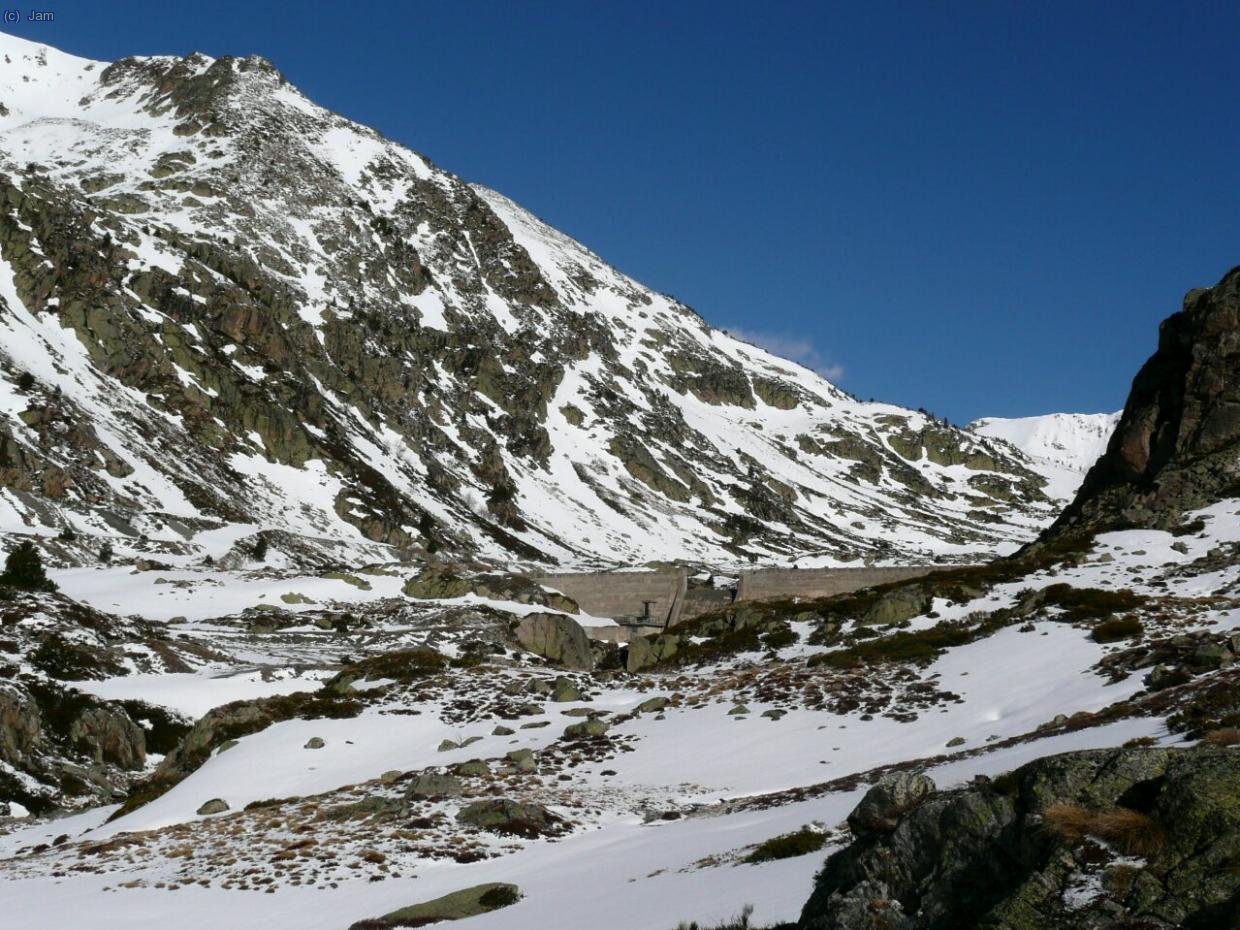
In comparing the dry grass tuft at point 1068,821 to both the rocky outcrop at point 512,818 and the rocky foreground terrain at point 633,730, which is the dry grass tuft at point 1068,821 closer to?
the rocky foreground terrain at point 633,730

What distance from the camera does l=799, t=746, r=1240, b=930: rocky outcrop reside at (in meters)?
8.63

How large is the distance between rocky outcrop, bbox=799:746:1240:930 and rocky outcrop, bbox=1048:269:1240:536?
46.4 m

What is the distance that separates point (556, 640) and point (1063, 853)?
48.6 metres

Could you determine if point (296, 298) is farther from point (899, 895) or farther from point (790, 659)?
point (899, 895)

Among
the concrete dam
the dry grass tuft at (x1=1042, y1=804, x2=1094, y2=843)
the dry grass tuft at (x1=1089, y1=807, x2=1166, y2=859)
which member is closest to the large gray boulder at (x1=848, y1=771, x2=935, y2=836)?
the dry grass tuft at (x1=1042, y1=804, x2=1094, y2=843)

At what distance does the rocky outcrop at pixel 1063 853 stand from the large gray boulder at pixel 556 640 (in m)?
44.9

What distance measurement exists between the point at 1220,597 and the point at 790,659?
16350 millimetres

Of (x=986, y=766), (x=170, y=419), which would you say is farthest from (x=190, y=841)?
(x=170, y=419)

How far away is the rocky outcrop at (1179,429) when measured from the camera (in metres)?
54.8

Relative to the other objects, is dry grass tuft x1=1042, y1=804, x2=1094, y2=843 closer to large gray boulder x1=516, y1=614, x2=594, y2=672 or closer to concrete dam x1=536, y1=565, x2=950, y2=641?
large gray boulder x1=516, y1=614, x2=594, y2=672

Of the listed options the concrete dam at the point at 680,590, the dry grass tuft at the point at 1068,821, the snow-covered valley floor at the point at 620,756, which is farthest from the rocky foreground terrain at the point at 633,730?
the concrete dam at the point at 680,590

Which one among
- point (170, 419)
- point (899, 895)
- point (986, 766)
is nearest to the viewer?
point (899, 895)

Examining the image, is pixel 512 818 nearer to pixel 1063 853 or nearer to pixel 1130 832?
pixel 1063 853

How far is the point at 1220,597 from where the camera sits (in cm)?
3881
